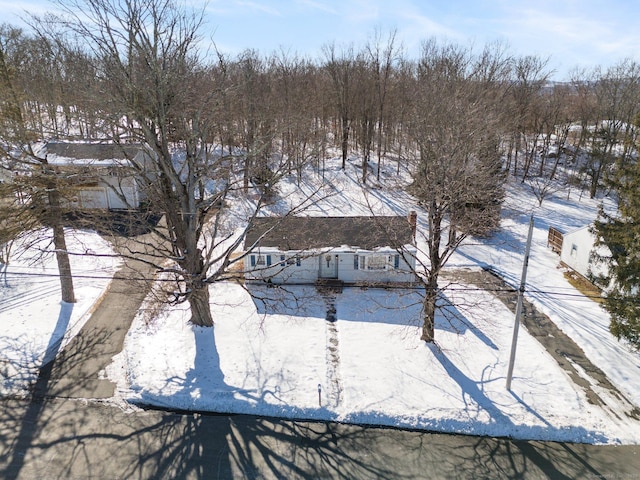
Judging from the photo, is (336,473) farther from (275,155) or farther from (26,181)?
(275,155)

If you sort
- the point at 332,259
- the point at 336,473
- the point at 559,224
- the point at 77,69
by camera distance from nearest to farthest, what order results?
the point at 336,473
the point at 77,69
the point at 332,259
the point at 559,224

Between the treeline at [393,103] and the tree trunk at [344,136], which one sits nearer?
the treeline at [393,103]

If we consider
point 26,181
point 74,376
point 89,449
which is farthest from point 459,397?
point 26,181

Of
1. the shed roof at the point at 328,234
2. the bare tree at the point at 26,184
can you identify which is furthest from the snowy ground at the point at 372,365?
the bare tree at the point at 26,184

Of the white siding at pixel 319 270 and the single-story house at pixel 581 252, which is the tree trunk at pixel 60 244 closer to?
the white siding at pixel 319 270

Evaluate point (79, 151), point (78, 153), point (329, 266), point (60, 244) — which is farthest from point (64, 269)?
point (79, 151)

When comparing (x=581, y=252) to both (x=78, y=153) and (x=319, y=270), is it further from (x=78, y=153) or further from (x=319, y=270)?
(x=78, y=153)
